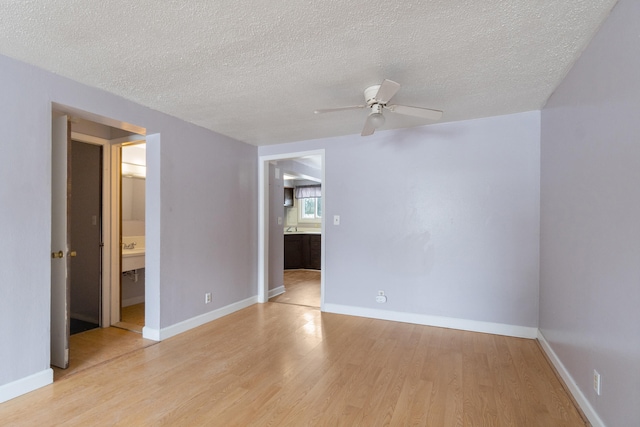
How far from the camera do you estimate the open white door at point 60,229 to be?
2371mm

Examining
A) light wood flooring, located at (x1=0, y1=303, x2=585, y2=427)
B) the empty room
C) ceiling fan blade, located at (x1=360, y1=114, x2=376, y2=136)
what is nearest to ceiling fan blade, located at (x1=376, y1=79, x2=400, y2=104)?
the empty room

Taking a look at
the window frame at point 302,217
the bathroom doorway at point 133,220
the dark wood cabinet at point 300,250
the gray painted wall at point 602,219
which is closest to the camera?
the gray painted wall at point 602,219

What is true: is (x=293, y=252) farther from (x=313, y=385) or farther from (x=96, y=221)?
(x=313, y=385)

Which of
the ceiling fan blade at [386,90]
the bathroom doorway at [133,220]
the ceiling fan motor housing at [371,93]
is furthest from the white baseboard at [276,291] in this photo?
the ceiling fan blade at [386,90]

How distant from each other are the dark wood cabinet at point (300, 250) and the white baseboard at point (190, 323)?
3.05 meters

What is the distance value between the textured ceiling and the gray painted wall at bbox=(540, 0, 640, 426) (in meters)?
0.25

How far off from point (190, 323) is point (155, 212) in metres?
1.25

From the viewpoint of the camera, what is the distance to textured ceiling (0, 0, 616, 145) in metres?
1.53

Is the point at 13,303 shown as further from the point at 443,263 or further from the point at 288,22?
the point at 443,263

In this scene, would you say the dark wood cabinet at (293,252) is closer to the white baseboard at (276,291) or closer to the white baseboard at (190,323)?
the white baseboard at (276,291)

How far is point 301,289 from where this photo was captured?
17.1 feet

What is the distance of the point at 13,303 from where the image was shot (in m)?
1.99

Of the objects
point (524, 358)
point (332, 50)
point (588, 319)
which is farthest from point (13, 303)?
point (524, 358)

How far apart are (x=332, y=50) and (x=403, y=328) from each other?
2793 mm
